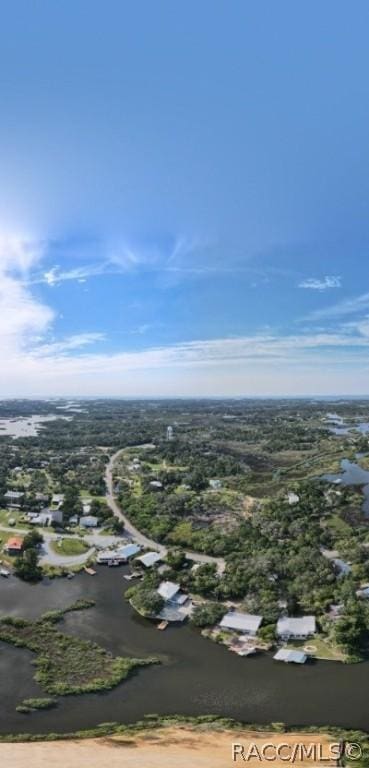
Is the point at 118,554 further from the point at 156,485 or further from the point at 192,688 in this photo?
the point at 156,485

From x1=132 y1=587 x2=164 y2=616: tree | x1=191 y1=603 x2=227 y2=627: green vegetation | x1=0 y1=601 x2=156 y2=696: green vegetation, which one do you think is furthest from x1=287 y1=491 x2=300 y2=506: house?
x1=0 y1=601 x2=156 y2=696: green vegetation

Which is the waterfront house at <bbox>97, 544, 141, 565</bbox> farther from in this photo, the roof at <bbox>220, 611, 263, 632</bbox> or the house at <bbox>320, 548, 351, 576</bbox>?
the house at <bbox>320, 548, 351, 576</bbox>

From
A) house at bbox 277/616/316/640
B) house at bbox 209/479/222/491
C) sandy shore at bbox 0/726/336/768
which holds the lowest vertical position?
sandy shore at bbox 0/726/336/768

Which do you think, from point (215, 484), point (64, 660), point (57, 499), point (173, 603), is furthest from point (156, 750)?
point (215, 484)

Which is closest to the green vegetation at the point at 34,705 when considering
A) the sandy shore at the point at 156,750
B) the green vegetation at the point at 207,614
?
the sandy shore at the point at 156,750

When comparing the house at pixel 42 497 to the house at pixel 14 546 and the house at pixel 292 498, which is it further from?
the house at pixel 292 498
